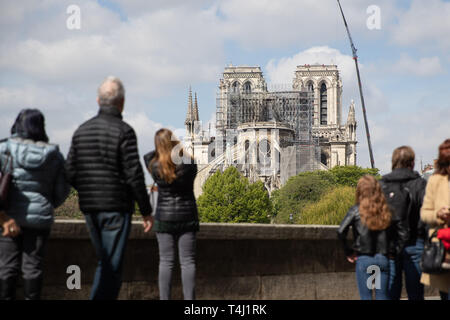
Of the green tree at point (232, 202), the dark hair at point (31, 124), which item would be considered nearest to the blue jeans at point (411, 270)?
the dark hair at point (31, 124)

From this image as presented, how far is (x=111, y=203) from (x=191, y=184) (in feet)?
3.50

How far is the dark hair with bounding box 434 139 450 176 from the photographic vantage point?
697cm

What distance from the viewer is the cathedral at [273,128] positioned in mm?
101500

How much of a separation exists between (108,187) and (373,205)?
8.71 ft

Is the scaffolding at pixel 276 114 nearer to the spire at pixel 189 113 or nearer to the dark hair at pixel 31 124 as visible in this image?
the spire at pixel 189 113

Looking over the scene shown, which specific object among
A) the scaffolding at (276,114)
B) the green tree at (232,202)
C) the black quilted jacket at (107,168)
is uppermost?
the scaffolding at (276,114)

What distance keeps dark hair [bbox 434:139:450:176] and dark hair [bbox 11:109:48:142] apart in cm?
370

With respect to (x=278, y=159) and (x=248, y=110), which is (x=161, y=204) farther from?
(x=248, y=110)

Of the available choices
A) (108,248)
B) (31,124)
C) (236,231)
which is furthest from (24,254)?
(236,231)

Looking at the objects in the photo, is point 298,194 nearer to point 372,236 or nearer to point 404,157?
point 404,157

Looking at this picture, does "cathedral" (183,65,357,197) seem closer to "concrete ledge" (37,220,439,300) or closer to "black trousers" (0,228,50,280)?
"concrete ledge" (37,220,439,300)

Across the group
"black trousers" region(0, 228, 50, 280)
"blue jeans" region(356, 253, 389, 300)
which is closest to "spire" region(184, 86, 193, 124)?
"blue jeans" region(356, 253, 389, 300)

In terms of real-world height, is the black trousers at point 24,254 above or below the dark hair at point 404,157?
below

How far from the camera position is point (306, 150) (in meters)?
104
